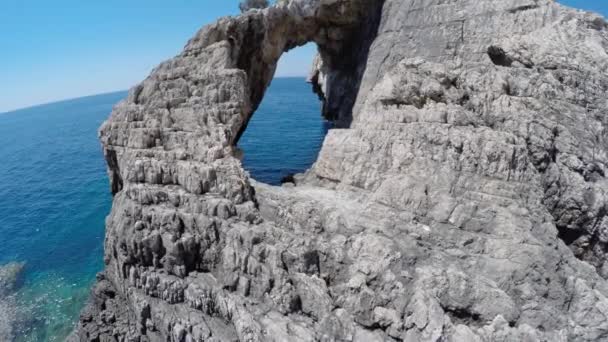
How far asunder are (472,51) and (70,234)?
147 feet

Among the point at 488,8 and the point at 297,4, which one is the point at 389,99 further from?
the point at 297,4

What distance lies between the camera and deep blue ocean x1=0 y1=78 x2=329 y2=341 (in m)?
31.0

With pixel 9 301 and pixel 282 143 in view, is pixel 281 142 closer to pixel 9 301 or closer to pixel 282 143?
pixel 282 143

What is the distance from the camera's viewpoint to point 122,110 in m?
25.9

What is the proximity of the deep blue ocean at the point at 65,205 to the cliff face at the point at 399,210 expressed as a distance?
30.3 ft

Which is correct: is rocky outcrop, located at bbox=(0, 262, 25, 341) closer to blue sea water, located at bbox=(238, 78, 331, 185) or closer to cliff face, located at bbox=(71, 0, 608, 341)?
cliff face, located at bbox=(71, 0, 608, 341)

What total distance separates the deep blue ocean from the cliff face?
363 inches

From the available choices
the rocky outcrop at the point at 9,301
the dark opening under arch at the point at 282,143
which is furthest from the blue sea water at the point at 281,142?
the rocky outcrop at the point at 9,301

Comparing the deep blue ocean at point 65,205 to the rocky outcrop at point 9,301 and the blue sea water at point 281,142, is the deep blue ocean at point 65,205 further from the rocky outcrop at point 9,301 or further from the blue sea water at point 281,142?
the rocky outcrop at point 9,301

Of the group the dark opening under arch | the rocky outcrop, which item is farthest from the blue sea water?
the rocky outcrop

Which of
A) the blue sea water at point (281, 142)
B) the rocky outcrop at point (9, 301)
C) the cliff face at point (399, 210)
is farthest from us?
the blue sea water at point (281, 142)

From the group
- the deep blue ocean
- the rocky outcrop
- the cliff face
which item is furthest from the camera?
the deep blue ocean

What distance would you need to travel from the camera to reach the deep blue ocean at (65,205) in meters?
31.0

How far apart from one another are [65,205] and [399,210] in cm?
4881
